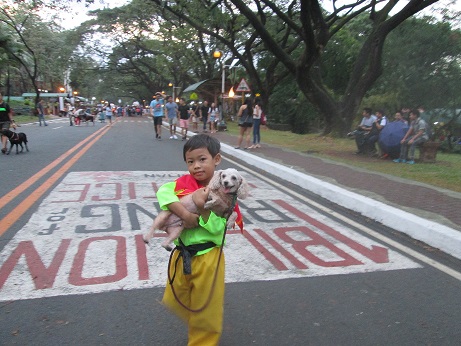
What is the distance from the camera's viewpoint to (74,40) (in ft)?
146

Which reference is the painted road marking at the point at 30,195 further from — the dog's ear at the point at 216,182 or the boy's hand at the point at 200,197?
the dog's ear at the point at 216,182

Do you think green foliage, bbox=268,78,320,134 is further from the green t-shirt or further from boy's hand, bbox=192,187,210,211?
boy's hand, bbox=192,187,210,211

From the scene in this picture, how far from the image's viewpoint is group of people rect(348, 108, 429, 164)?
1036 cm

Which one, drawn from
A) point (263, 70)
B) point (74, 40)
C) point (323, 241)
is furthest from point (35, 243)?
point (74, 40)

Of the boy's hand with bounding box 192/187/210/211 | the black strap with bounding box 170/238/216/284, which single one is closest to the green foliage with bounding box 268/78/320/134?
the black strap with bounding box 170/238/216/284

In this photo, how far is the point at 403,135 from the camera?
10648 mm

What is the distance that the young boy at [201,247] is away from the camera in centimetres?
212

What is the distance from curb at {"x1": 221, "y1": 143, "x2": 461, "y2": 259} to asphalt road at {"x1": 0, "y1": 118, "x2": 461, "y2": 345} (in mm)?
147

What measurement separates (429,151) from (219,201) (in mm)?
10039

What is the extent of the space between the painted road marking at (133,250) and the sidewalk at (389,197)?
607 millimetres

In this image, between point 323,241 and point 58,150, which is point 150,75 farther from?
point 323,241

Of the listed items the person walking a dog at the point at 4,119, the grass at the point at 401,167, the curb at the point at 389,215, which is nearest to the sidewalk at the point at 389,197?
the curb at the point at 389,215

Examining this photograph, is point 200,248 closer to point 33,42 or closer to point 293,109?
point 293,109

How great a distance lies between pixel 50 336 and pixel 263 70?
33.1 meters
